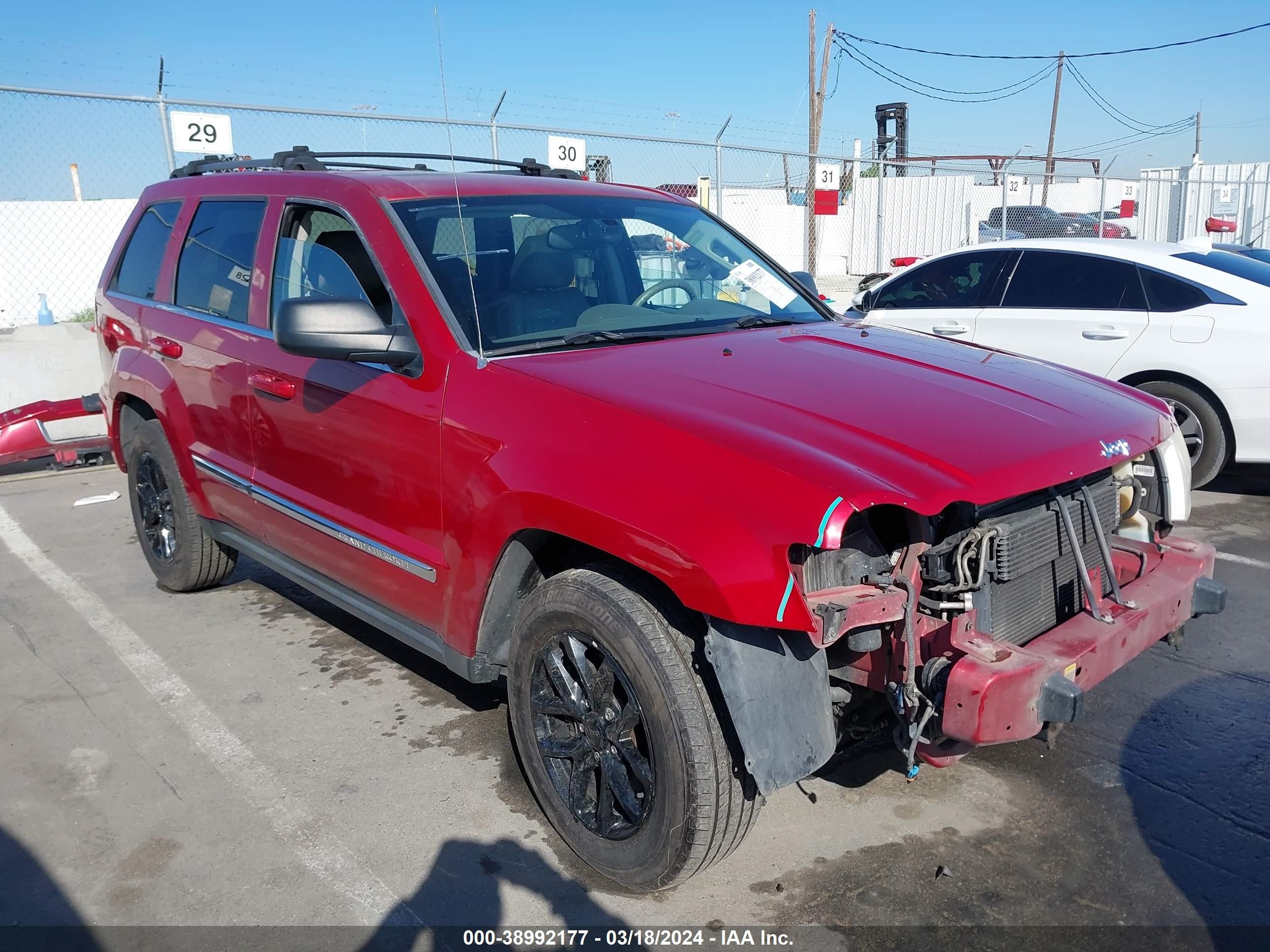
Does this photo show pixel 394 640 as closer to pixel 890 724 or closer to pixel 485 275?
pixel 485 275

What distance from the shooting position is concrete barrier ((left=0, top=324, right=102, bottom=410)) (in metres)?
8.91

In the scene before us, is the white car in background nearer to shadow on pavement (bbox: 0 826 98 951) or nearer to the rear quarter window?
the rear quarter window

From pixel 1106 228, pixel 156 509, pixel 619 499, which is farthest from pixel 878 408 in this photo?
pixel 1106 228

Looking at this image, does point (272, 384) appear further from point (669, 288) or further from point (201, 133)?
point (201, 133)

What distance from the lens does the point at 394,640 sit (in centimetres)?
478

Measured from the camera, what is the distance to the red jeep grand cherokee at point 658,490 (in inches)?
96.7

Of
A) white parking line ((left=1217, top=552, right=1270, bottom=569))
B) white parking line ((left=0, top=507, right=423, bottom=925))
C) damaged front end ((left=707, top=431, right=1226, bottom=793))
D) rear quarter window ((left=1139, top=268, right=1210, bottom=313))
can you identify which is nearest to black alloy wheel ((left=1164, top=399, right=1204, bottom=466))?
rear quarter window ((left=1139, top=268, right=1210, bottom=313))

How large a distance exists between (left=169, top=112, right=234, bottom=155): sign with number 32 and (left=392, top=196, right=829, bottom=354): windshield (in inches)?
257

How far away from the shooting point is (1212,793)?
3291mm

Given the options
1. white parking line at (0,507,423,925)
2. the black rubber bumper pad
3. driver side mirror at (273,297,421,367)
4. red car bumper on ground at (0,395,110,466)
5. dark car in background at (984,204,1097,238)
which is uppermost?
dark car in background at (984,204,1097,238)

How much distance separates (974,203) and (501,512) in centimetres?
2933

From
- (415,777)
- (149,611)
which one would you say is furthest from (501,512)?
(149,611)

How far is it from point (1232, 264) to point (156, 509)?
22.7 feet

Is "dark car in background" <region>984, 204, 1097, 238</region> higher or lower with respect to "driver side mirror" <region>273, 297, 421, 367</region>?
higher
